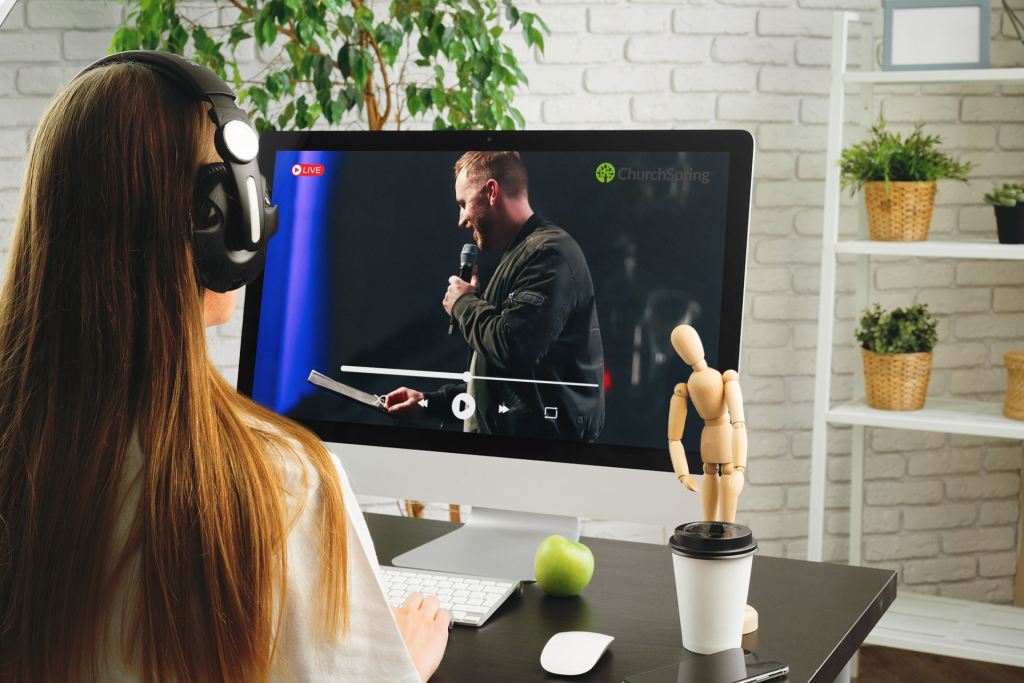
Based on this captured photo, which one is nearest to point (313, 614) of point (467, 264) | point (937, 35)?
point (467, 264)

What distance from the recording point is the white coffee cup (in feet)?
2.46

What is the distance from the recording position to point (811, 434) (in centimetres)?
236

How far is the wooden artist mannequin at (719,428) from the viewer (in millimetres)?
835

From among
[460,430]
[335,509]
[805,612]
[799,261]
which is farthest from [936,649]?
[335,509]

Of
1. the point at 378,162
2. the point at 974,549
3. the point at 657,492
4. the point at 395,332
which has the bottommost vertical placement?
the point at 974,549

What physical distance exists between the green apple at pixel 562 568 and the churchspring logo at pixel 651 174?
41cm

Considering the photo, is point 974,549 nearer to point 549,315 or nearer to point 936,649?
point 936,649

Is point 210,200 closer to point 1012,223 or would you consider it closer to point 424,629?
point 424,629

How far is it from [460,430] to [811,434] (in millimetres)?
1579

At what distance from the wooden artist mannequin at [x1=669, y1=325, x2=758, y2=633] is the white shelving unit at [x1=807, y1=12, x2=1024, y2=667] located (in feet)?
4.14

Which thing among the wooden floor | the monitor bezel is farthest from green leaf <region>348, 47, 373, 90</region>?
the wooden floor

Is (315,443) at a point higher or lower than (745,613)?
higher

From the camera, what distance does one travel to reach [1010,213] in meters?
1.91

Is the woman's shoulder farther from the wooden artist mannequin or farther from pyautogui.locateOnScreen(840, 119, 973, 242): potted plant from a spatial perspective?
pyautogui.locateOnScreen(840, 119, 973, 242): potted plant
